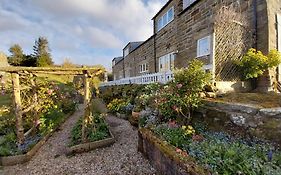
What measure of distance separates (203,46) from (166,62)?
14.2 ft

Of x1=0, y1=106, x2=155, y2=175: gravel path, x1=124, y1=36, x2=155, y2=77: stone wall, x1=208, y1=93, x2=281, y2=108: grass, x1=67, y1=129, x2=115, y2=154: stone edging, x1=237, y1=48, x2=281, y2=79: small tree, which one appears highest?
x1=124, y1=36, x2=155, y2=77: stone wall

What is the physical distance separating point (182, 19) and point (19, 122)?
10.1 meters

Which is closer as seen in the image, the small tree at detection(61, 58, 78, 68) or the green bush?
the green bush

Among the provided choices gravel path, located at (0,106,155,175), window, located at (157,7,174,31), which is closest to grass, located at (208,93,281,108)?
gravel path, located at (0,106,155,175)

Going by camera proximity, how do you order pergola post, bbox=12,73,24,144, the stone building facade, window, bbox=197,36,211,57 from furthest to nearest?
window, bbox=197,36,211,57, the stone building facade, pergola post, bbox=12,73,24,144

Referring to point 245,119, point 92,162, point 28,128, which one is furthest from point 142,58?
point 245,119

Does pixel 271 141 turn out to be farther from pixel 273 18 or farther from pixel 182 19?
pixel 182 19

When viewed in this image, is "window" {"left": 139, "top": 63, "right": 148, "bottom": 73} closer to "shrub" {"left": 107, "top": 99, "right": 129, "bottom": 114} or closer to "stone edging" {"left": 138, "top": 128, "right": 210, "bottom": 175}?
"shrub" {"left": 107, "top": 99, "right": 129, "bottom": 114}

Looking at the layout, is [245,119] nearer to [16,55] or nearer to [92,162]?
[92,162]

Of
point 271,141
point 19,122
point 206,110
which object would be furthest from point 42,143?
point 271,141

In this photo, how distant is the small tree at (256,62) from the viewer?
24.0 ft

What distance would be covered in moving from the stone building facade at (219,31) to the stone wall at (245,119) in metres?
2.24

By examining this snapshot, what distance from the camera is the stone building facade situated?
7.29 metres

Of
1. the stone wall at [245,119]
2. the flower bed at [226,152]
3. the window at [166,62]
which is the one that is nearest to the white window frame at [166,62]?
the window at [166,62]
